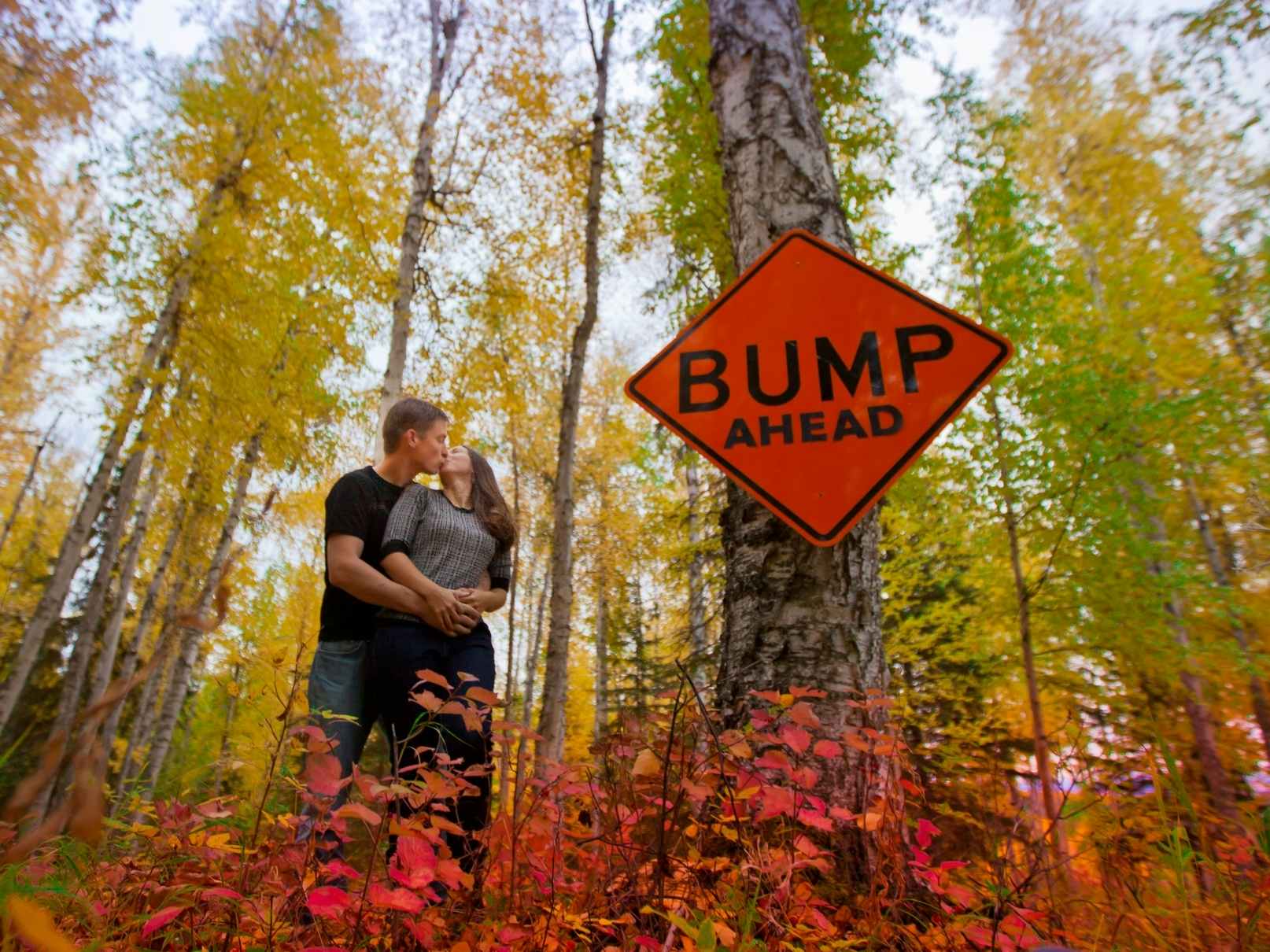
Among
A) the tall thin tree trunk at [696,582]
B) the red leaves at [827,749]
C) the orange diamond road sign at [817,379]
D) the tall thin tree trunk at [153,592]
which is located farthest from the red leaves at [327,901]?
the tall thin tree trunk at [153,592]

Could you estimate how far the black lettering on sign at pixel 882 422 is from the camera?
5.92 ft

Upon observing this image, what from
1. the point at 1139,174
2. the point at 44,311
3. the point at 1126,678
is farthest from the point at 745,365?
the point at 44,311

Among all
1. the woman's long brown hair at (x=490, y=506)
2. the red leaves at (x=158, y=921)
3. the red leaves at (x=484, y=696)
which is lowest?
the red leaves at (x=158, y=921)

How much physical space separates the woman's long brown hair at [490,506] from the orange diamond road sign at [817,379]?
755 mm

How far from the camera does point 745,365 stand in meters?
2.02

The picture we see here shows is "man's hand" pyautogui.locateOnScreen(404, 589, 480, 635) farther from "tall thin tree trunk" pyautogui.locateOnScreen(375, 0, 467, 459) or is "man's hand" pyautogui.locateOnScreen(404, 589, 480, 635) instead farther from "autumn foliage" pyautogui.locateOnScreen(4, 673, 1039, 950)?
"tall thin tree trunk" pyautogui.locateOnScreen(375, 0, 467, 459)

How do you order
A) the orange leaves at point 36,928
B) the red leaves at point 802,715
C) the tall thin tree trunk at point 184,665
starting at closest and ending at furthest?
1. the orange leaves at point 36,928
2. the red leaves at point 802,715
3. the tall thin tree trunk at point 184,665

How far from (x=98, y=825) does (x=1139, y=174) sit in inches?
478

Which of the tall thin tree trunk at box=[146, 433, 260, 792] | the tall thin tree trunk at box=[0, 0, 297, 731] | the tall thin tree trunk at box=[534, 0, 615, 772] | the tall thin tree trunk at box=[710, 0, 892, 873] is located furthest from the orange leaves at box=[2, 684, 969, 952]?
the tall thin tree trunk at box=[146, 433, 260, 792]

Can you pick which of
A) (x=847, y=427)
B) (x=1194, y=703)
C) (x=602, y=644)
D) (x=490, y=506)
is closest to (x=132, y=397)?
(x=490, y=506)

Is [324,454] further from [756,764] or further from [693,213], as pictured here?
[756,764]

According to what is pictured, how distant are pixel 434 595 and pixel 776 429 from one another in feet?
4.02

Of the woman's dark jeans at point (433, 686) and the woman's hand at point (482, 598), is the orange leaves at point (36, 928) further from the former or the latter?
the woman's hand at point (482, 598)

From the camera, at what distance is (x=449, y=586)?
226cm
